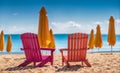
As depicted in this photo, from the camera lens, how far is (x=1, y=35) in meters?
14.0

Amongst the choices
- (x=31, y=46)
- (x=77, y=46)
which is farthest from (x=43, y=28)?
(x=77, y=46)

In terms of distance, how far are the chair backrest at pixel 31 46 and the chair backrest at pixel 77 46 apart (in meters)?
0.93

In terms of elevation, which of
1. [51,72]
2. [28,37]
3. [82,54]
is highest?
[28,37]

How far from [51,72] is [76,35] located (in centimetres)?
129

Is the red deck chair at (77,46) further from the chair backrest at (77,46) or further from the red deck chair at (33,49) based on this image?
the red deck chair at (33,49)

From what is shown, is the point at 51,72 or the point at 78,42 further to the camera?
the point at 78,42

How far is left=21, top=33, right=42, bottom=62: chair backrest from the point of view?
718cm

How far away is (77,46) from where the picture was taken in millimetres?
7109

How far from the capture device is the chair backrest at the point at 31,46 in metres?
7.18

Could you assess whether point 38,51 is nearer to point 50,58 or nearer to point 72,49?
point 50,58

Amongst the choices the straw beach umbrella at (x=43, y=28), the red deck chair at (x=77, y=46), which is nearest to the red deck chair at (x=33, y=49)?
the red deck chair at (x=77, y=46)

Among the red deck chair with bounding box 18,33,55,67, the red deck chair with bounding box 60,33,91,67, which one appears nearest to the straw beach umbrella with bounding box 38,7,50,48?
the red deck chair with bounding box 18,33,55,67

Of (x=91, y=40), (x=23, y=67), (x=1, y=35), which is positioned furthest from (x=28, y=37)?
(x=91, y=40)

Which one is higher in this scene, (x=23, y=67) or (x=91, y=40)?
(x=91, y=40)
